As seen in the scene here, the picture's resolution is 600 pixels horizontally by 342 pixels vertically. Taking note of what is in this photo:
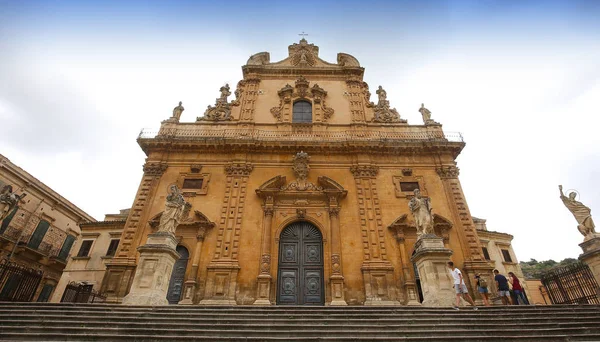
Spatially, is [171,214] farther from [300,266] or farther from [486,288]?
[486,288]

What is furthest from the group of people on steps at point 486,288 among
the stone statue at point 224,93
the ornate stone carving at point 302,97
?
the stone statue at point 224,93

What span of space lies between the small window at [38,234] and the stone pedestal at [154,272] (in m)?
14.8

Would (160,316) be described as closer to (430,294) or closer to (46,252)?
(430,294)

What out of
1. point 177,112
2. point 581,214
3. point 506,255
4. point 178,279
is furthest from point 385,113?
point 506,255

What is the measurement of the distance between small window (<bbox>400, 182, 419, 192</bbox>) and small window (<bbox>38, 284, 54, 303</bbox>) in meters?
21.6

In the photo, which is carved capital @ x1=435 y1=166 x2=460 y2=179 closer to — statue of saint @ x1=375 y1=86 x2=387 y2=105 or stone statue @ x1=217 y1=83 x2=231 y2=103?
statue of saint @ x1=375 y1=86 x2=387 y2=105

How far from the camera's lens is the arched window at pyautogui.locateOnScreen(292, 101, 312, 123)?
1766cm

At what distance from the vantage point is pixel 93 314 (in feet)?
21.9

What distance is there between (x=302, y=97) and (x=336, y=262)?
9625 millimetres

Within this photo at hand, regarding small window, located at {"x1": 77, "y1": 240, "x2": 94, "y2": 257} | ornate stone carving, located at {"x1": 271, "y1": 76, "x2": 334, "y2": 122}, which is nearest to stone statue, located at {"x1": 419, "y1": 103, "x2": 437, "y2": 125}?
ornate stone carving, located at {"x1": 271, "y1": 76, "x2": 334, "y2": 122}

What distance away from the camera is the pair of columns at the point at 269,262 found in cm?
1193

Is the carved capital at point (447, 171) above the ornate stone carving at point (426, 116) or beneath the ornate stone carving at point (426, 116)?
beneath

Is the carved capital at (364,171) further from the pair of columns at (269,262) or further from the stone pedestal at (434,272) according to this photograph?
the stone pedestal at (434,272)

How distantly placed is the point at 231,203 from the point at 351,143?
630 centimetres
